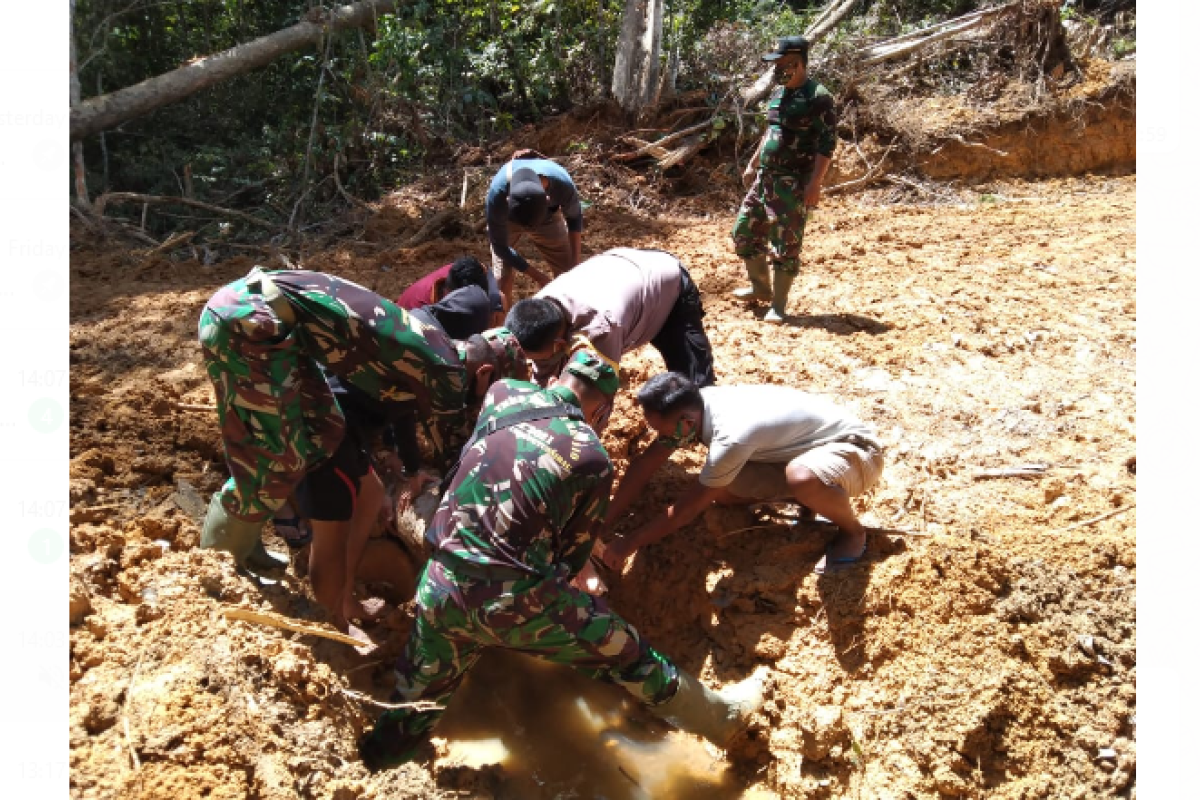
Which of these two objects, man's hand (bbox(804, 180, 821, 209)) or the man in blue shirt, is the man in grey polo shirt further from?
A: man's hand (bbox(804, 180, 821, 209))

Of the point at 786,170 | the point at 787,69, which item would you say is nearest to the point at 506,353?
the point at 786,170

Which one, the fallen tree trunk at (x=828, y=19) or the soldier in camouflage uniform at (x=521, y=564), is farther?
the fallen tree trunk at (x=828, y=19)

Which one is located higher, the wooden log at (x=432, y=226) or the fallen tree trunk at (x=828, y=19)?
the fallen tree trunk at (x=828, y=19)

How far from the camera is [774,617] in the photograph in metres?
3.43

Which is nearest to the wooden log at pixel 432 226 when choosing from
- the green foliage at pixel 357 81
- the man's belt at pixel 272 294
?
the green foliage at pixel 357 81

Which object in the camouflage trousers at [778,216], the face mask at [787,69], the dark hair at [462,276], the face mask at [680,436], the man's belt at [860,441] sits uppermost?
the face mask at [787,69]

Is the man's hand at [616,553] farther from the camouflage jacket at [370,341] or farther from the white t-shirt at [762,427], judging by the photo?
the camouflage jacket at [370,341]

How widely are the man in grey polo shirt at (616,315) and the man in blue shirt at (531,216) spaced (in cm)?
64

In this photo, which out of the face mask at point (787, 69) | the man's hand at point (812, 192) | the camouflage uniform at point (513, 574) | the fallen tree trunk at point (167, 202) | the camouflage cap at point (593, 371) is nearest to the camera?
the camouflage uniform at point (513, 574)

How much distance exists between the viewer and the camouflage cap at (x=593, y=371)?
293 cm

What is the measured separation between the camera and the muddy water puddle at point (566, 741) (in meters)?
3.23

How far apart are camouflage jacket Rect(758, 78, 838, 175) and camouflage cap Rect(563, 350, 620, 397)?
2.84 metres

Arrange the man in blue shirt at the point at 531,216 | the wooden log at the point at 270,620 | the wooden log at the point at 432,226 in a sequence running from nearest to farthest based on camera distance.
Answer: the wooden log at the point at 270,620 < the man in blue shirt at the point at 531,216 < the wooden log at the point at 432,226

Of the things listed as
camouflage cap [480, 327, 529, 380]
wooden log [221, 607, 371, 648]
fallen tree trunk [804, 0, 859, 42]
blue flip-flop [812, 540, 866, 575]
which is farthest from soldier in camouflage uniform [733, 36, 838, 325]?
fallen tree trunk [804, 0, 859, 42]
